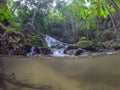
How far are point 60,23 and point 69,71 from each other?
11.7 meters

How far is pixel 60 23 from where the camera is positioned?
16.1 metres

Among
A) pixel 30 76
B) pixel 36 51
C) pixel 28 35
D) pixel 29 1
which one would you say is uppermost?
pixel 29 1

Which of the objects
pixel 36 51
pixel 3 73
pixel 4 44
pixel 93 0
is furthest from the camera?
pixel 93 0

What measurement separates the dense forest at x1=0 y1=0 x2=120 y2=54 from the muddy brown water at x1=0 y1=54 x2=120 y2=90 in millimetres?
778

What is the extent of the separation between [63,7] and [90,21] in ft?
14.5

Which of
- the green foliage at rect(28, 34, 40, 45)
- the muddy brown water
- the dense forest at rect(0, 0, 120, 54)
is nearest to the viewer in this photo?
the muddy brown water

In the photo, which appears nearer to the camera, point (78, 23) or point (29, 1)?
point (29, 1)

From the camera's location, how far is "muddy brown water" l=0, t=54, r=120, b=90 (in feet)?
14.1

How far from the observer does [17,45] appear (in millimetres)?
5375

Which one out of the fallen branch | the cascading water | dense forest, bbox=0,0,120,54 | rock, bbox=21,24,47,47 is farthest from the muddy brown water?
rock, bbox=21,24,47,47

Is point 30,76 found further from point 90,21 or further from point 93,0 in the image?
point 90,21

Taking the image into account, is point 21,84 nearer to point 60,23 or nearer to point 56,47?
point 56,47

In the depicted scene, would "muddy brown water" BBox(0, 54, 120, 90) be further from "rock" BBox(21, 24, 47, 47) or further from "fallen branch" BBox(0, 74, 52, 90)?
"rock" BBox(21, 24, 47, 47)

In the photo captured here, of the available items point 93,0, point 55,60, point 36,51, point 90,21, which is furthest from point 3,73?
point 90,21
